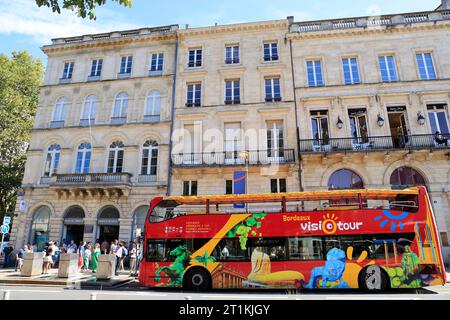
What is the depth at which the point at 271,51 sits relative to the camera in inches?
888

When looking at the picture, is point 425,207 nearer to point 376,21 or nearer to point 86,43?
point 376,21

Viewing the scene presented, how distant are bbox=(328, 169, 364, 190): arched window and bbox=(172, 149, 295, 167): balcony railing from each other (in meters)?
3.03

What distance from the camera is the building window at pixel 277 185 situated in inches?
754

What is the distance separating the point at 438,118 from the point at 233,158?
14653mm

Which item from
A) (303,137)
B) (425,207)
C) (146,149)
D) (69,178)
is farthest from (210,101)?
(425,207)

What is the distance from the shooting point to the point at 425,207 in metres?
10.3

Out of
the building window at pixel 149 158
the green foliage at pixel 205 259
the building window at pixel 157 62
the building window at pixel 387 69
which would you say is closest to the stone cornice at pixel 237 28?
the building window at pixel 157 62

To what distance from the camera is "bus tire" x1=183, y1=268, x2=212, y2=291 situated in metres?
10.6

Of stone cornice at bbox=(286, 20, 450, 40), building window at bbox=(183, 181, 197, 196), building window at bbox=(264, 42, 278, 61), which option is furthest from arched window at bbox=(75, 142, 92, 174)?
stone cornice at bbox=(286, 20, 450, 40)

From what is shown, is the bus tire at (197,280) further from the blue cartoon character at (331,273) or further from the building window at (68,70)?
the building window at (68,70)

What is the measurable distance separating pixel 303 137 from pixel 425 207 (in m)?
10.2

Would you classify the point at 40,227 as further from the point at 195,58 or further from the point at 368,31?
the point at 368,31

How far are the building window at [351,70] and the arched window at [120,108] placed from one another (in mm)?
17831

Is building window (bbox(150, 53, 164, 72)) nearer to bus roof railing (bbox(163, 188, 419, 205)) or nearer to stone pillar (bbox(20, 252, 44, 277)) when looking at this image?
bus roof railing (bbox(163, 188, 419, 205))
